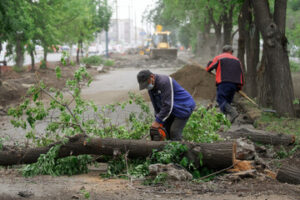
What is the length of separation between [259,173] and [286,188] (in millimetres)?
707

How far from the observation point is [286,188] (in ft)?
18.4

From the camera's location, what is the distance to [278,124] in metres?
10.3

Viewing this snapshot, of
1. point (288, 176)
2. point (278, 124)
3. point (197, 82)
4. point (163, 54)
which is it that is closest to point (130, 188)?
point (288, 176)

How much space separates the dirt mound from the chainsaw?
29.3 feet

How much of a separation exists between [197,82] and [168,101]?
401 inches

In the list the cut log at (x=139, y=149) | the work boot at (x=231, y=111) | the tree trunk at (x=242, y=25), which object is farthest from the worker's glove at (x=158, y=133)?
the tree trunk at (x=242, y=25)

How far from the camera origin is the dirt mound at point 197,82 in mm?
16312

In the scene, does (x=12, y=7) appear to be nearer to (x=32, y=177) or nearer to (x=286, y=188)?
(x=32, y=177)

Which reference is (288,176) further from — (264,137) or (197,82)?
(197,82)

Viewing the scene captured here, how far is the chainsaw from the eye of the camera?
6.95 metres

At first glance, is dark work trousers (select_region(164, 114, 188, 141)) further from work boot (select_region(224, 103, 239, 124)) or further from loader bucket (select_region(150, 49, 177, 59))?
loader bucket (select_region(150, 49, 177, 59))

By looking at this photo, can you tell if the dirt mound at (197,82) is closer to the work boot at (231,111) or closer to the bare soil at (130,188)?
the work boot at (231,111)

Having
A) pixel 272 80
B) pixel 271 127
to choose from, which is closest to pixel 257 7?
pixel 272 80

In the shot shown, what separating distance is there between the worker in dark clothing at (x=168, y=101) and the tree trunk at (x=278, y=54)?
4.69 meters
